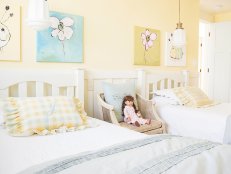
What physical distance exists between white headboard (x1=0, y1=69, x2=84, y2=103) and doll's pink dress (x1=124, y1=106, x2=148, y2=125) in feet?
1.50

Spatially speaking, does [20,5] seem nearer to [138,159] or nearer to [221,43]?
[138,159]

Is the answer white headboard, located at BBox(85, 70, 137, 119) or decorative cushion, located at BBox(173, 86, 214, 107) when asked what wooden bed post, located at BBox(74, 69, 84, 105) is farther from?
decorative cushion, located at BBox(173, 86, 214, 107)

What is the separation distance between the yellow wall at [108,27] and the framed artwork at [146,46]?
70mm

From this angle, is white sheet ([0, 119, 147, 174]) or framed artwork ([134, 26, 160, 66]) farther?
framed artwork ([134, 26, 160, 66])

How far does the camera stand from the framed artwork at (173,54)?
3.45 m

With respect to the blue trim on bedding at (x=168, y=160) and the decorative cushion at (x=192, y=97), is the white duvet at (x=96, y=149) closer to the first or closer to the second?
the blue trim on bedding at (x=168, y=160)

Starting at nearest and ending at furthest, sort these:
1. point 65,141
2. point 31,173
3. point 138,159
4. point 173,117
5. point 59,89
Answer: point 31,173, point 138,159, point 65,141, point 59,89, point 173,117

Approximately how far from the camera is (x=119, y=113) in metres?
2.46

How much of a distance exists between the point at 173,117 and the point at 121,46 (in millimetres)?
995

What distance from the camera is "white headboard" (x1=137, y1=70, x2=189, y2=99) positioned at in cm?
304

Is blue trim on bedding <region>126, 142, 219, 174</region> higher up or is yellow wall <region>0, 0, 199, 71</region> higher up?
yellow wall <region>0, 0, 199, 71</region>

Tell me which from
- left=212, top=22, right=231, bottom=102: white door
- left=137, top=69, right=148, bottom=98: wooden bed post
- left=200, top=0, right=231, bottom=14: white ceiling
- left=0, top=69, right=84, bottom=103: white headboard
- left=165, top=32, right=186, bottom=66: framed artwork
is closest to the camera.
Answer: left=0, top=69, right=84, bottom=103: white headboard

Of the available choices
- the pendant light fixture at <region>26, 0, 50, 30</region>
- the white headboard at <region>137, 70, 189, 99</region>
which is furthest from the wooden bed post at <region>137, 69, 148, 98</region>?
the pendant light fixture at <region>26, 0, 50, 30</region>

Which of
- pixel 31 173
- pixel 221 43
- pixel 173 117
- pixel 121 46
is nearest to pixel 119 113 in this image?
pixel 173 117
